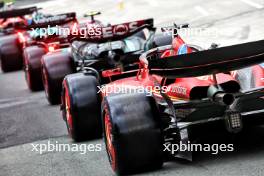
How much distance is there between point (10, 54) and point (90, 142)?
389 inches

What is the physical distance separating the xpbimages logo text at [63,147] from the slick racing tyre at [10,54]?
9281mm

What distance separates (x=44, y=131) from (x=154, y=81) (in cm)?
240

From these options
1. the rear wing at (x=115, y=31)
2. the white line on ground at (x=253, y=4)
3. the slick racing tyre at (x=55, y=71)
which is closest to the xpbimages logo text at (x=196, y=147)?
the rear wing at (x=115, y=31)

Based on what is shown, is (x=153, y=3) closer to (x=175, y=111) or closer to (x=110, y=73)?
(x=110, y=73)

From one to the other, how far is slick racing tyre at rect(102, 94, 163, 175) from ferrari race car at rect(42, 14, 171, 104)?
3.91 metres

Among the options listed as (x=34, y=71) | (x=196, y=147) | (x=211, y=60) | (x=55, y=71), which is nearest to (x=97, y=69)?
(x=55, y=71)

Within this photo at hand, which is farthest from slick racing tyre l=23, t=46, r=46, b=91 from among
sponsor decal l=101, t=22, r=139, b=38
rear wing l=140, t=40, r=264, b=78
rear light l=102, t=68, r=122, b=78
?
rear wing l=140, t=40, r=264, b=78

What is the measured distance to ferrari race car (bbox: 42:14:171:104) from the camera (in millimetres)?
11688

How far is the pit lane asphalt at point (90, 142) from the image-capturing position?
7.25 m

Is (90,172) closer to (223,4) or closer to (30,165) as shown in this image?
(30,165)

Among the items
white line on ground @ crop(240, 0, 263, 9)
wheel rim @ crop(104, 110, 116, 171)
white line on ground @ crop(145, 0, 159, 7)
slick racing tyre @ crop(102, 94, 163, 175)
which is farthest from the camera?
white line on ground @ crop(145, 0, 159, 7)

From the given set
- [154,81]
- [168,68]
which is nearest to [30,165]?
[154,81]

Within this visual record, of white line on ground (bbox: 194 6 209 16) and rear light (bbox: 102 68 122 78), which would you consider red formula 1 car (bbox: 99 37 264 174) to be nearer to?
rear light (bbox: 102 68 122 78)

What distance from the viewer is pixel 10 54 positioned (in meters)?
18.8
